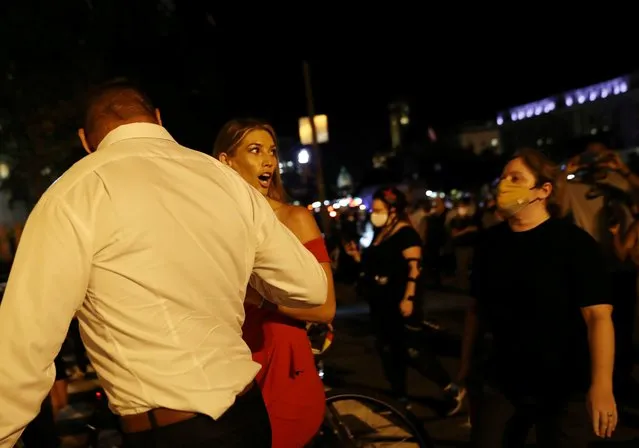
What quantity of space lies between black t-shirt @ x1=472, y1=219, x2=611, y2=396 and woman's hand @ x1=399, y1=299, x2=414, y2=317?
9.25 ft

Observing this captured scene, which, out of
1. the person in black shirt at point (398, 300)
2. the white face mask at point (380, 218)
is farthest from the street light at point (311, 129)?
the person in black shirt at point (398, 300)

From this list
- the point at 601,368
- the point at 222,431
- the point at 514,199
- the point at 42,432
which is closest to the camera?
the point at 222,431

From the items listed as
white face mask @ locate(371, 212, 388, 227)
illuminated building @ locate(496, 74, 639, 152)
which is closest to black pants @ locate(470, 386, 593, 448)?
white face mask @ locate(371, 212, 388, 227)

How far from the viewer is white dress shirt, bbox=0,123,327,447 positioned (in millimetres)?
1596

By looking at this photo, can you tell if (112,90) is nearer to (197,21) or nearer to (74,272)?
(74,272)

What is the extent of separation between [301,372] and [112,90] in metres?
1.39

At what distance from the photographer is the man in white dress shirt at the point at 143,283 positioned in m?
1.60

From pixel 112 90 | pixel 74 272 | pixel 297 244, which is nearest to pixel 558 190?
pixel 297 244

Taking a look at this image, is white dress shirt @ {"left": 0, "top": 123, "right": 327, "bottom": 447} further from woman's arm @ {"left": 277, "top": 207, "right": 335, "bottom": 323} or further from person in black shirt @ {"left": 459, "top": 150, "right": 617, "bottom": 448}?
person in black shirt @ {"left": 459, "top": 150, "right": 617, "bottom": 448}

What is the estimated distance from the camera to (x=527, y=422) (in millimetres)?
3158

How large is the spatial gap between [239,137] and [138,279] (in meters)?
1.50

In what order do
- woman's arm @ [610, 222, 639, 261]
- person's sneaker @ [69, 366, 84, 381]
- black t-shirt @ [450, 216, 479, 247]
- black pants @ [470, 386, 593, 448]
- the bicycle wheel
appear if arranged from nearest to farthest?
black pants @ [470, 386, 593, 448]
the bicycle wheel
woman's arm @ [610, 222, 639, 261]
person's sneaker @ [69, 366, 84, 381]
black t-shirt @ [450, 216, 479, 247]

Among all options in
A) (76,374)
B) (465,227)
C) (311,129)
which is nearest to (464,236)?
(465,227)

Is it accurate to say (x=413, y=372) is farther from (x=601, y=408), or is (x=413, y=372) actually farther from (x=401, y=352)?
(x=601, y=408)
